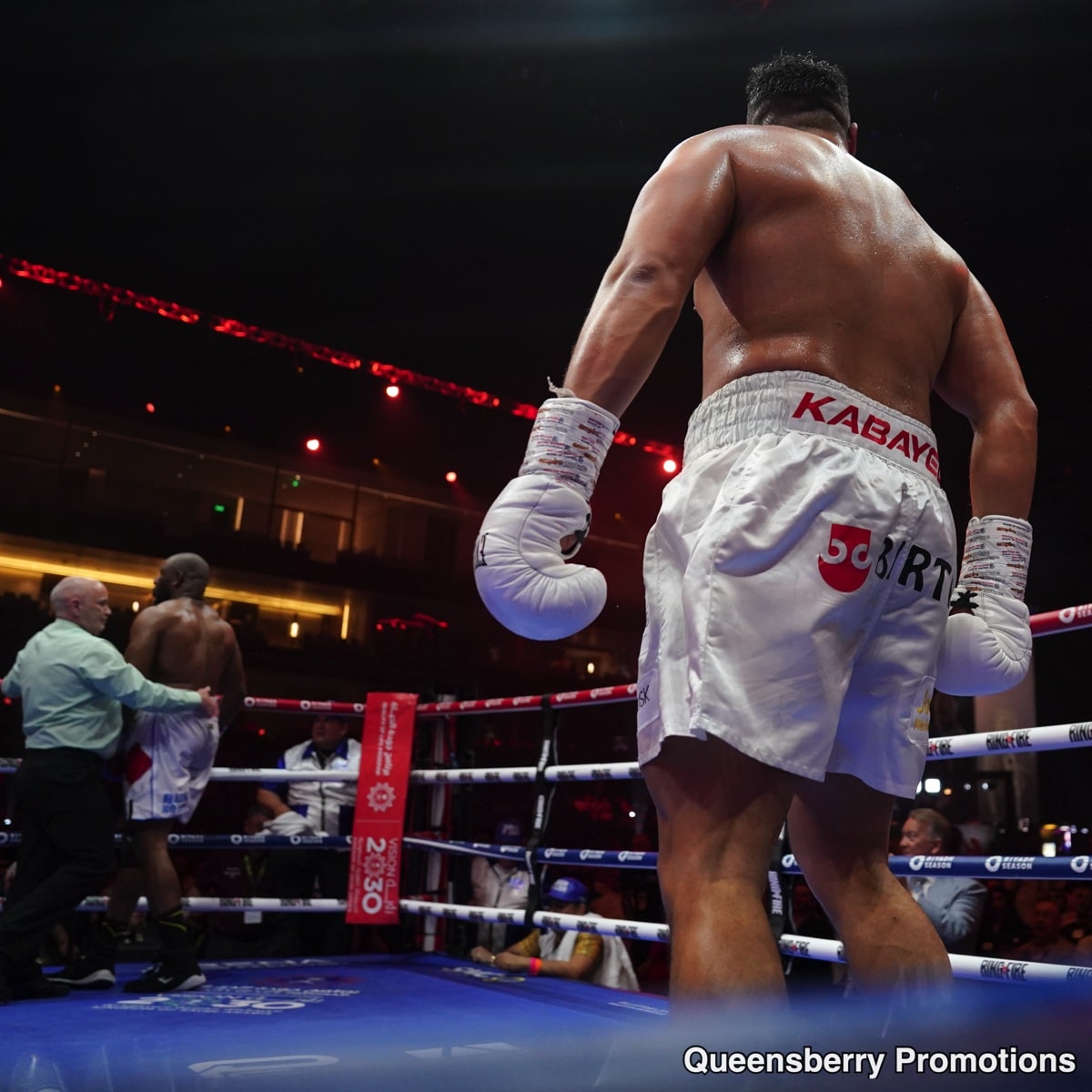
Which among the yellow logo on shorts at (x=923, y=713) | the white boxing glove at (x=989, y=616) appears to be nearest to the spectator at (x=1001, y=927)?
the white boxing glove at (x=989, y=616)

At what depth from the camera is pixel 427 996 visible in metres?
2.81

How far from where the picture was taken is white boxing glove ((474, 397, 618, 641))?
3.47 ft

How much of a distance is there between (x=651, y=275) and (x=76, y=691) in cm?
245

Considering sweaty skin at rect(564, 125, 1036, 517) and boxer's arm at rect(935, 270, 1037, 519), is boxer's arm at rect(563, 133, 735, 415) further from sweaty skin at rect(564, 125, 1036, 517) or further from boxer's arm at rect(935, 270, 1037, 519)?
boxer's arm at rect(935, 270, 1037, 519)

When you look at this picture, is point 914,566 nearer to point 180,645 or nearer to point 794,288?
point 794,288

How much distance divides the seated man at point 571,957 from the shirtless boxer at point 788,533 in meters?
2.09

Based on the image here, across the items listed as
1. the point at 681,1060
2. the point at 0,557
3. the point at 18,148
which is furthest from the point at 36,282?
the point at 681,1060

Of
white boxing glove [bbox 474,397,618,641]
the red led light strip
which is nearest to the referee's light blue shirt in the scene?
white boxing glove [bbox 474,397,618,641]

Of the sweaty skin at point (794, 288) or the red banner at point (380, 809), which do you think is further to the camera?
the red banner at point (380, 809)

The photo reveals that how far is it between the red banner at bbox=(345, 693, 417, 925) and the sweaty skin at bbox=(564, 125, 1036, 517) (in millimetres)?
2596

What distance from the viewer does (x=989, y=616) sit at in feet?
4.33

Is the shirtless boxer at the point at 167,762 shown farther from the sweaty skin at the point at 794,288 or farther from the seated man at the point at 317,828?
the sweaty skin at the point at 794,288

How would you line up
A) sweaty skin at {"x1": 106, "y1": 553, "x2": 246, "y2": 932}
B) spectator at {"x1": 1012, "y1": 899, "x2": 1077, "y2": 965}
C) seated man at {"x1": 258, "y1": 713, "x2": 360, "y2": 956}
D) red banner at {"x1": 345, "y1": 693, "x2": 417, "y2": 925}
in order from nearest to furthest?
sweaty skin at {"x1": 106, "y1": 553, "x2": 246, "y2": 932} < red banner at {"x1": 345, "y1": 693, "x2": 417, "y2": 925} < spectator at {"x1": 1012, "y1": 899, "x2": 1077, "y2": 965} < seated man at {"x1": 258, "y1": 713, "x2": 360, "y2": 956}

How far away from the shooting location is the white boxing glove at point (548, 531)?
3.47 ft
